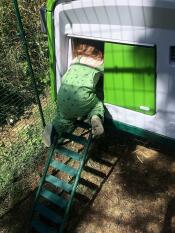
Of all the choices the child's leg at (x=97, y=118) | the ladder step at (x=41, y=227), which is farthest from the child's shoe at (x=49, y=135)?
the ladder step at (x=41, y=227)

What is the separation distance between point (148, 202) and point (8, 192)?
5.12ft

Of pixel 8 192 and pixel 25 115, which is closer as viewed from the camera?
pixel 8 192

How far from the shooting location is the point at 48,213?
4020 millimetres

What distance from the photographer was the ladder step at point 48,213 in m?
3.94

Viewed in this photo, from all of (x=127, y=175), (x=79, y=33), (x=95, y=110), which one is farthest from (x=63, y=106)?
(x=127, y=175)

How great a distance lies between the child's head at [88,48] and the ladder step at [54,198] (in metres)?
1.51

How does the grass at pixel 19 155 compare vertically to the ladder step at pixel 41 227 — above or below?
above

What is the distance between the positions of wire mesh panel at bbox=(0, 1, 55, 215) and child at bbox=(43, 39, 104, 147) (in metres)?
0.67

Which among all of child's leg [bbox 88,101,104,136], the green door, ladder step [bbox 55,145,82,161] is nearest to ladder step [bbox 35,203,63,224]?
ladder step [bbox 55,145,82,161]

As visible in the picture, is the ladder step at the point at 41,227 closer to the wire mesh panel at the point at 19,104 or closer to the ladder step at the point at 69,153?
the wire mesh panel at the point at 19,104

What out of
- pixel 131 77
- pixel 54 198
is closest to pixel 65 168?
pixel 54 198

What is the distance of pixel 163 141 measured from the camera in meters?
3.86

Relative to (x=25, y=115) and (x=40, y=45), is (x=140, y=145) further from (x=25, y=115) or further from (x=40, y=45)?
(x=40, y=45)

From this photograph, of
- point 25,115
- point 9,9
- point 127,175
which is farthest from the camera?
point 9,9
